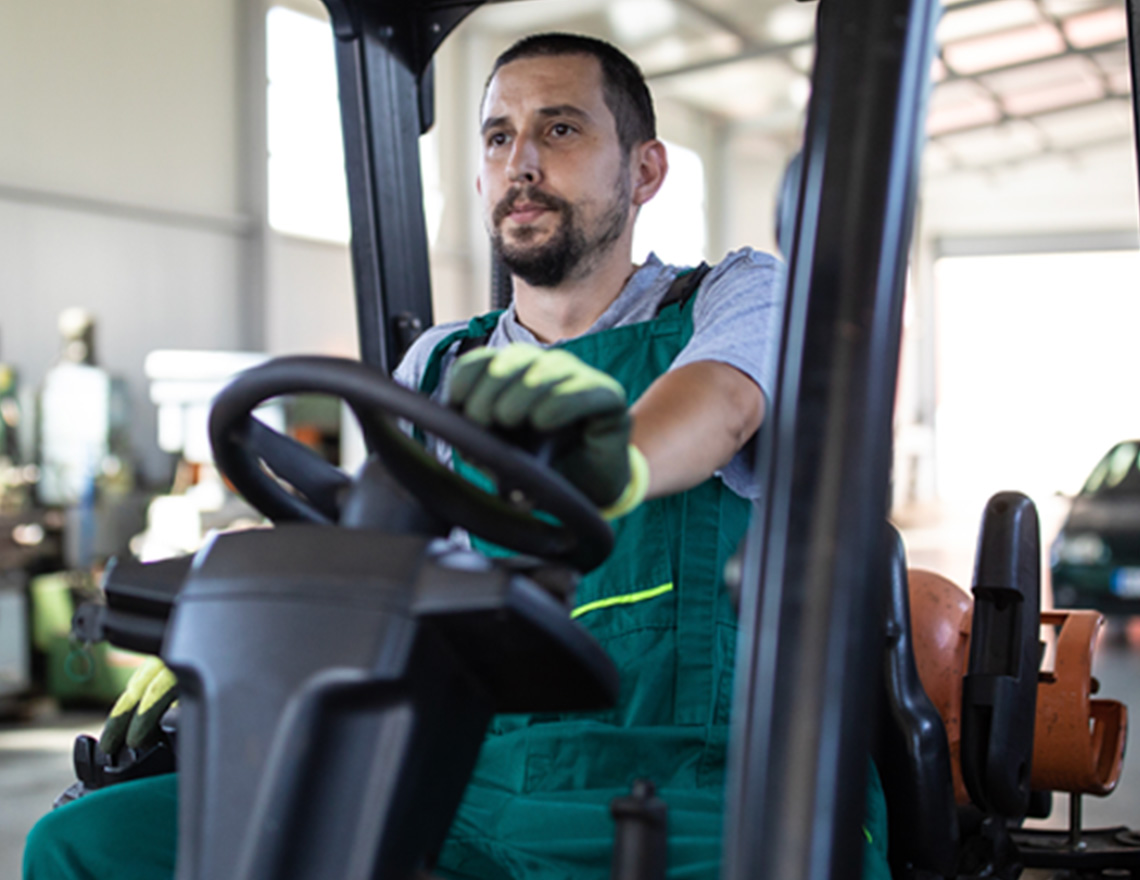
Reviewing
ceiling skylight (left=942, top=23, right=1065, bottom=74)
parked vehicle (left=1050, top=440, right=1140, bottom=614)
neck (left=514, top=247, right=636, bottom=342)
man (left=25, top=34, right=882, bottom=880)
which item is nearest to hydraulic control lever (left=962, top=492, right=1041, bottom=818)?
man (left=25, top=34, right=882, bottom=880)

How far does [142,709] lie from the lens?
1.31 m

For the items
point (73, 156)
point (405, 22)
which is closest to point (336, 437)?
point (73, 156)

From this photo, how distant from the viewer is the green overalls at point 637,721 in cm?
123

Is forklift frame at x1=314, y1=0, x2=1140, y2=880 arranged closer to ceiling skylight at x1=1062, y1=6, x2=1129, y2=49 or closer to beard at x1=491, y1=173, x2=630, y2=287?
beard at x1=491, y1=173, x2=630, y2=287

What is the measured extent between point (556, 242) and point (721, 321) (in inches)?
12.2

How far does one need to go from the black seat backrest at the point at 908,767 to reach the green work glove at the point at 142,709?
77 centimetres

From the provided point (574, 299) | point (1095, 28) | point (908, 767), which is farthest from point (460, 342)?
point (1095, 28)

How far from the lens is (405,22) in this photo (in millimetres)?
1928

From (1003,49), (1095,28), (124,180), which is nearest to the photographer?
(124,180)

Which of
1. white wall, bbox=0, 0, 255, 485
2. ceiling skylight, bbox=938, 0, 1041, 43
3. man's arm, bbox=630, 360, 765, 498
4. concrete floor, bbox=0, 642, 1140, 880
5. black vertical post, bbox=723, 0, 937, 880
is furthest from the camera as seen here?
ceiling skylight, bbox=938, 0, 1041, 43

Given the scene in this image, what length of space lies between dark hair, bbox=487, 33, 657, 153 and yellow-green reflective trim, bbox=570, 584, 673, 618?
2.04 ft

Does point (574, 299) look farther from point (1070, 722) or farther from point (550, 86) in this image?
point (1070, 722)

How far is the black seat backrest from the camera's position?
1.42 metres

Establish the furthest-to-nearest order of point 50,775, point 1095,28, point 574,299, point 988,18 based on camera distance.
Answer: point 1095,28, point 988,18, point 50,775, point 574,299
